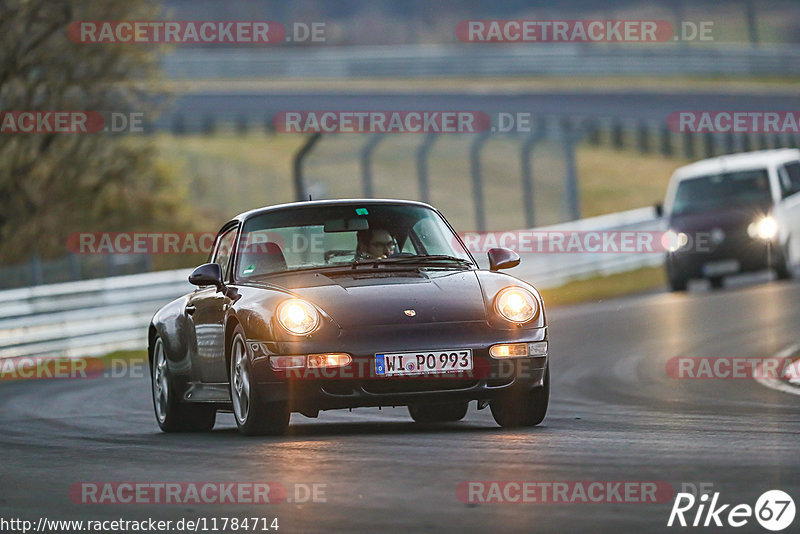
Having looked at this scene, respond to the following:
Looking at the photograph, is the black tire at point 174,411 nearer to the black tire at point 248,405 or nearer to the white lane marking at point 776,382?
the black tire at point 248,405

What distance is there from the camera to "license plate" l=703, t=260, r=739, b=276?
25.1m

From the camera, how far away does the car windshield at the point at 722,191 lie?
25172 mm

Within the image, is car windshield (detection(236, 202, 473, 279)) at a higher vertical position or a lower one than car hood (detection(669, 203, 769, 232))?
lower

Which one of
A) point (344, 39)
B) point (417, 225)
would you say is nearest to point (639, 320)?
point (417, 225)

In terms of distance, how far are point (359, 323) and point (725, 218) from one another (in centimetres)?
1667

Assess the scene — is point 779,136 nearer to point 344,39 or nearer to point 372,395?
point 372,395

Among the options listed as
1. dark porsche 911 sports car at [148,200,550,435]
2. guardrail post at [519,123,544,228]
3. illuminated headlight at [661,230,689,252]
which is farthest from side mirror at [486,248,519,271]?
guardrail post at [519,123,544,228]

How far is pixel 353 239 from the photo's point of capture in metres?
10.4

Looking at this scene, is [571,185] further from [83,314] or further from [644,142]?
[644,142]

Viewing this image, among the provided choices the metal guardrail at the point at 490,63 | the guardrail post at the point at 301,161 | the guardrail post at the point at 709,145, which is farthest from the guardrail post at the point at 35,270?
the guardrail post at the point at 709,145

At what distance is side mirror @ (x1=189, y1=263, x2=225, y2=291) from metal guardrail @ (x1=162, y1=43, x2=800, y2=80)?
41239mm

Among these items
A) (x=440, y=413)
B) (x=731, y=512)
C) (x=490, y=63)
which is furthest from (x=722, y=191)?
(x=490, y=63)

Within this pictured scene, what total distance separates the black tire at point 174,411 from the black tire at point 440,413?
128cm

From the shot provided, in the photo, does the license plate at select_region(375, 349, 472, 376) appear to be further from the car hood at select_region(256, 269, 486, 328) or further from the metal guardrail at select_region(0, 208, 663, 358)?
the metal guardrail at select_region(0, 208, 663, 358)
